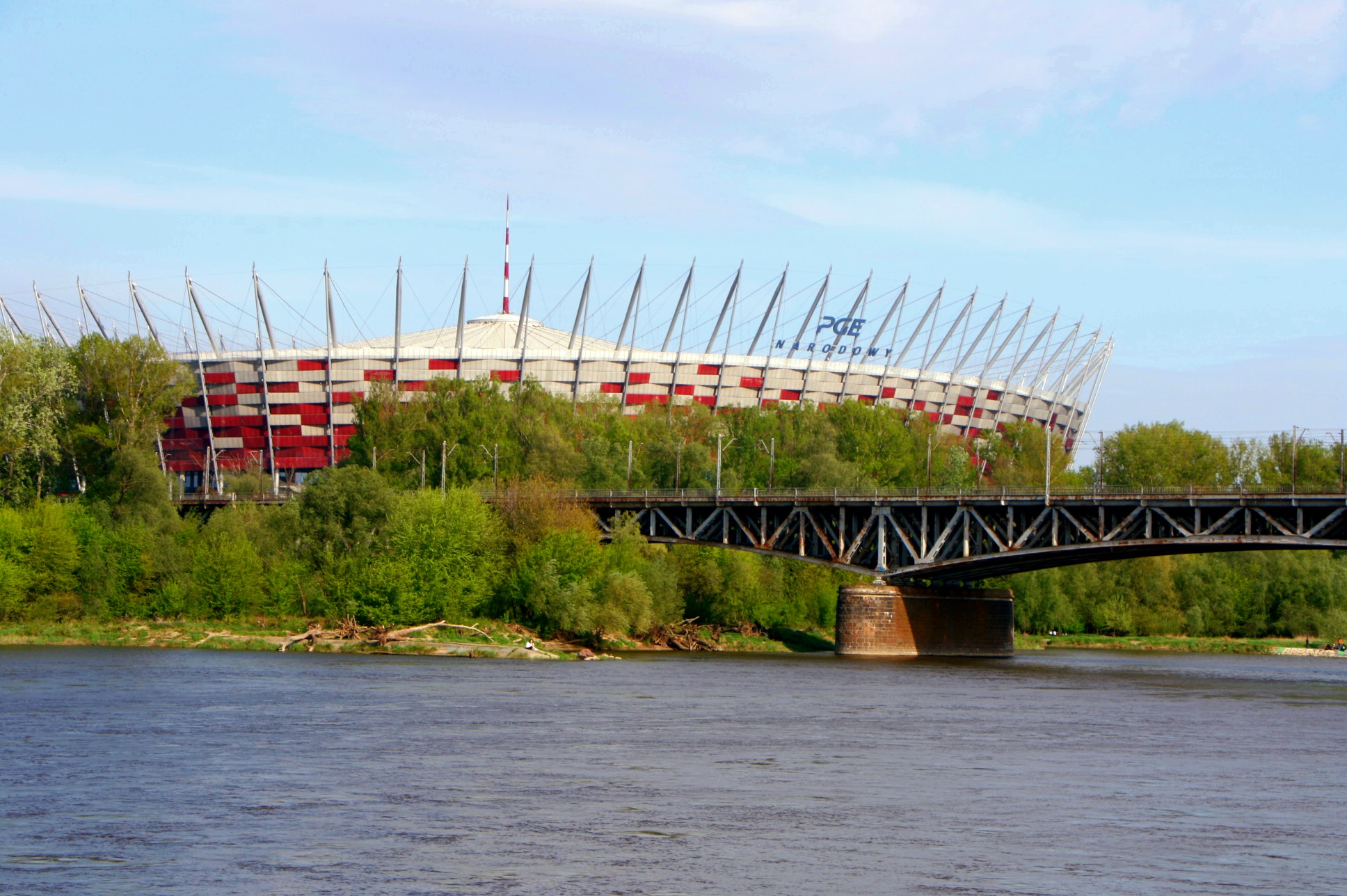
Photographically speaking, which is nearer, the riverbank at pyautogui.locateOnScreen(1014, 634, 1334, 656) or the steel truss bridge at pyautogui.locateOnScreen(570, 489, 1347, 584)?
the steel truss bridge at pyautogui.locateOnScreen(570, 489, 1347, 584)

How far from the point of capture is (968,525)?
84.0m

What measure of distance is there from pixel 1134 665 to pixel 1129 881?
66.5 metres

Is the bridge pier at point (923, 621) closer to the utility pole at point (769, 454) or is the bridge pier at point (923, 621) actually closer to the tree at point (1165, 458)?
the utility pole at point (769, 454)

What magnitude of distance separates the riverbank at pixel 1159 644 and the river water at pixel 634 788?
2097 inches

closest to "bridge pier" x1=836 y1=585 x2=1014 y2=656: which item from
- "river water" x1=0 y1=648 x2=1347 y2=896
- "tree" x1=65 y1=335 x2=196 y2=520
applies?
"river water" x1=0 y1=648 x2=1347 y2=896

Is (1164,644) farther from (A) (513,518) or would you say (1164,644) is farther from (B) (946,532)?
(A) (513,518)

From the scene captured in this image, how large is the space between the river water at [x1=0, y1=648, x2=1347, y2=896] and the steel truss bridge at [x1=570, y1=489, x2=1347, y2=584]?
19799 millimetres

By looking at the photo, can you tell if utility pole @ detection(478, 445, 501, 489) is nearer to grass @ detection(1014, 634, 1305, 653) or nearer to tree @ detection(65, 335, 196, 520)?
tree @ detection(65, 335, 196, 520)

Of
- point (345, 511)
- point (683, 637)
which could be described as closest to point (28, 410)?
point (345, 511)

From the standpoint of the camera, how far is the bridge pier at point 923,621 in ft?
278

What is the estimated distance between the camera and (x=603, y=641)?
77.7 meters

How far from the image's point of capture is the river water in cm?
2247

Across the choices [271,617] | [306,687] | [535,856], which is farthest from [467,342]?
[535,856]

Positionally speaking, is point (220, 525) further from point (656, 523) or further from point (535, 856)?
point (535, 856)
